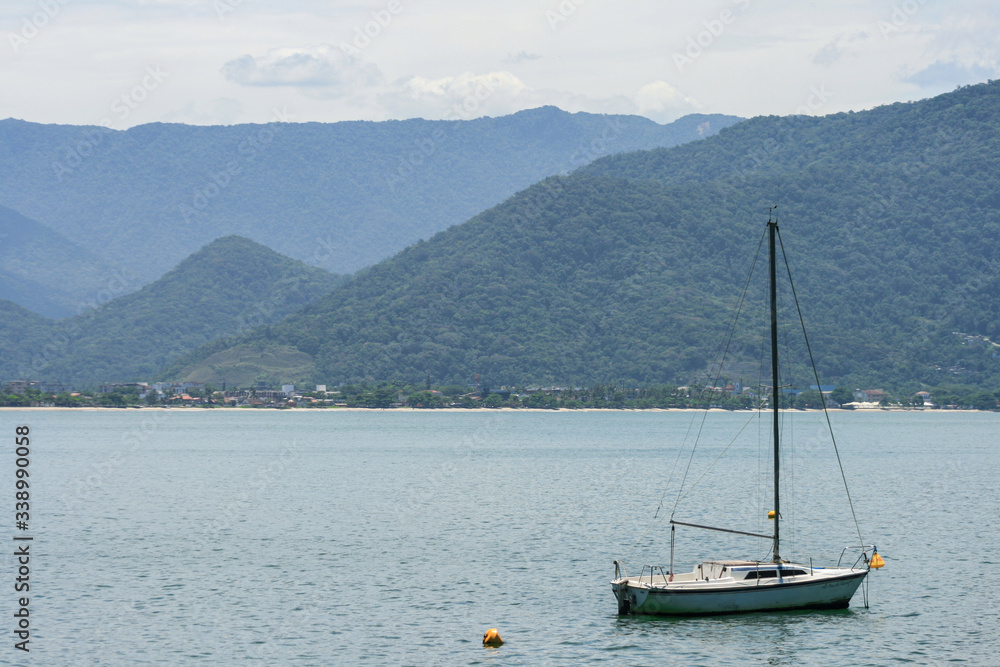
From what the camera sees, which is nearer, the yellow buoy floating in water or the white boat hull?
the yellow buoy floating in water

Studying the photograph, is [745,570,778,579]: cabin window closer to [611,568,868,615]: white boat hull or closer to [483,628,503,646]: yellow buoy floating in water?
[611,568,868,615]: white boat hull

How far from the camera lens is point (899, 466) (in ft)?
415

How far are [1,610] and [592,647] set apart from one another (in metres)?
24.6

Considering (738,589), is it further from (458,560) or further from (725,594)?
(458,560)

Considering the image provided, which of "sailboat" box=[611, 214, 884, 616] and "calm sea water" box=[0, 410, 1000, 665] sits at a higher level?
"sailboat" box=[611, 214, 884, 616]

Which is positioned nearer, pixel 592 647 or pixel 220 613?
pixel 592 647

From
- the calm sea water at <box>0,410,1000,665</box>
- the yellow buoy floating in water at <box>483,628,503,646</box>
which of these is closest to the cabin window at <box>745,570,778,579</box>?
the calm sea water at <box>0,410,1000,665</box>

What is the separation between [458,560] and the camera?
60031mm

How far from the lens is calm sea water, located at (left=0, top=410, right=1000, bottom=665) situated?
1651 inches

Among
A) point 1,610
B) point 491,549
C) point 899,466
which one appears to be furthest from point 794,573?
point 899,466

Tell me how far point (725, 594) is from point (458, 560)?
19369 mm

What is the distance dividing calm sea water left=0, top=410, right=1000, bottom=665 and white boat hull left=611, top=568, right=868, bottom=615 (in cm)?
63

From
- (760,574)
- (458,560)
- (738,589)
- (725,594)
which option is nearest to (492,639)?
(725,594)

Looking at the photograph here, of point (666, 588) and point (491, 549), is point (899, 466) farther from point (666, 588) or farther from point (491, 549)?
point (666, 588)
